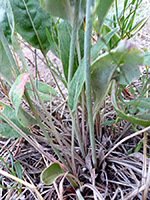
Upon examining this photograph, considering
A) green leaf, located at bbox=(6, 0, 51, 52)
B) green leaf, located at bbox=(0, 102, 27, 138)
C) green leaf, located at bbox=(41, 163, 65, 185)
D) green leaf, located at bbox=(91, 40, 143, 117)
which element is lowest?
green leaf, located at bbox=(41, 163, 65, 185)

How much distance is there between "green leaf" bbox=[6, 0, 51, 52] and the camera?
42 centimetres

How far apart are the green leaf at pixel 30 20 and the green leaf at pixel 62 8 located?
17 centimetres

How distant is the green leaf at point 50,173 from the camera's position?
13.2 inches

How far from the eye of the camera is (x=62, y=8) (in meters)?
0.29

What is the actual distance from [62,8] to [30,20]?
180 millimetres

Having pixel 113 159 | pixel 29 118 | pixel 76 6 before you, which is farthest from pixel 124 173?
pixel 76 6

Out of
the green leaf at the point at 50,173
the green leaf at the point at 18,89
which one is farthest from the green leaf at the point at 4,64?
the green leaf at the point at 50,173

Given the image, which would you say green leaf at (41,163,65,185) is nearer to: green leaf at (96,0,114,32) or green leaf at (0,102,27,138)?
green leaf at (0,102,27,138)

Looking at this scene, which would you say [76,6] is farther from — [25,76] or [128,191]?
[128,191]

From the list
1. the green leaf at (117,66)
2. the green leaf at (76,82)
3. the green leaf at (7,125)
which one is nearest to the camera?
the green leaf at (117,66)

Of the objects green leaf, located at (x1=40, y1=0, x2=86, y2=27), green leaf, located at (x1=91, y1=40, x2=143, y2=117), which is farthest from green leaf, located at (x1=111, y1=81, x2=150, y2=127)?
green leaf, located at (x1=40, y1=0, x2=86, y2=27)

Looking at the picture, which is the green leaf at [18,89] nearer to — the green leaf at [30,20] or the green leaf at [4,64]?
the green leaf at [4,64]

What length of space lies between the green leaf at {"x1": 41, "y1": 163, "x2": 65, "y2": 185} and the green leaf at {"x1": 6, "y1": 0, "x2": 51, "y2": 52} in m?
0.30

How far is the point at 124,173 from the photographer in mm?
463
